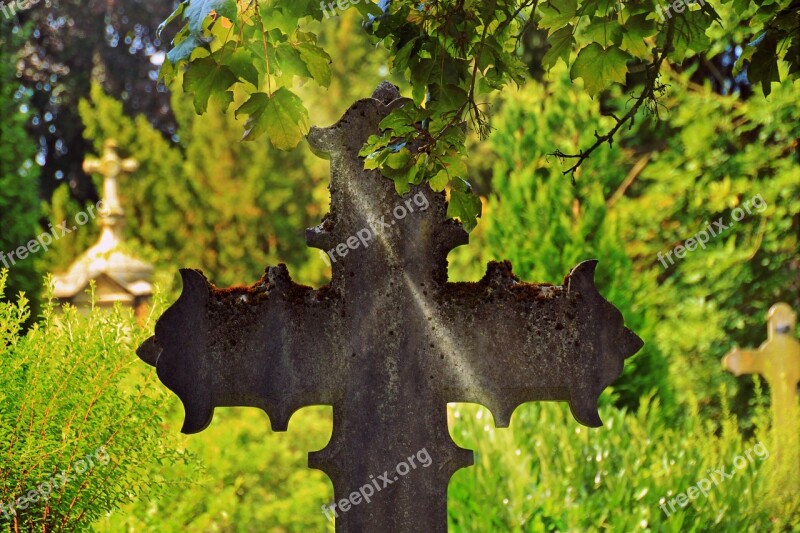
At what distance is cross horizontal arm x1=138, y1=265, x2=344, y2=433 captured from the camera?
2613mm

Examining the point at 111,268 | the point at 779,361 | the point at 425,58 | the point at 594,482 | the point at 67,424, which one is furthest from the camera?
the point at 111,268

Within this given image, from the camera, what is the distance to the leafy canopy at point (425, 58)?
214 centimetres

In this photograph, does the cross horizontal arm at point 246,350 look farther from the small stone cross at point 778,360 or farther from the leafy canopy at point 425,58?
the small stone cross at point 778,360

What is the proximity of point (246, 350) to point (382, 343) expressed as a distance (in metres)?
0.39

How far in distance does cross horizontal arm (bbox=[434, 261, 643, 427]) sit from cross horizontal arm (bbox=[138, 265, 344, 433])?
A: 375mm

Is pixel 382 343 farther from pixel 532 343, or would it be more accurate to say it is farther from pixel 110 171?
pixel 110 171

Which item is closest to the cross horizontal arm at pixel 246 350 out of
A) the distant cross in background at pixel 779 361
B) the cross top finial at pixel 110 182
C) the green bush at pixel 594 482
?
the green bush at pixel 594 482

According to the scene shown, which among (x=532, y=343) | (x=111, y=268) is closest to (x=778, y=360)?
(x=532, y=343)

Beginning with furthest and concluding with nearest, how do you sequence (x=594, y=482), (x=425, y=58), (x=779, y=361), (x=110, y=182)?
(x=110, y=182) → (x=779, y=361) → (x=594, y=482) → (x=425, y=58)

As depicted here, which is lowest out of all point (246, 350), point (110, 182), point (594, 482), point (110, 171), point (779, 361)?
point (594, 482)

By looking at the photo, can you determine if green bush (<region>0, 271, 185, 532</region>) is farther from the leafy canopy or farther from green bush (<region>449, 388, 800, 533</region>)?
green bush (<region>449, 388, 800, 533</region>)

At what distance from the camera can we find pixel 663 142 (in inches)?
382

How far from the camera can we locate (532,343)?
8.71ft

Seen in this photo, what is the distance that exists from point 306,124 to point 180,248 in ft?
40.6
